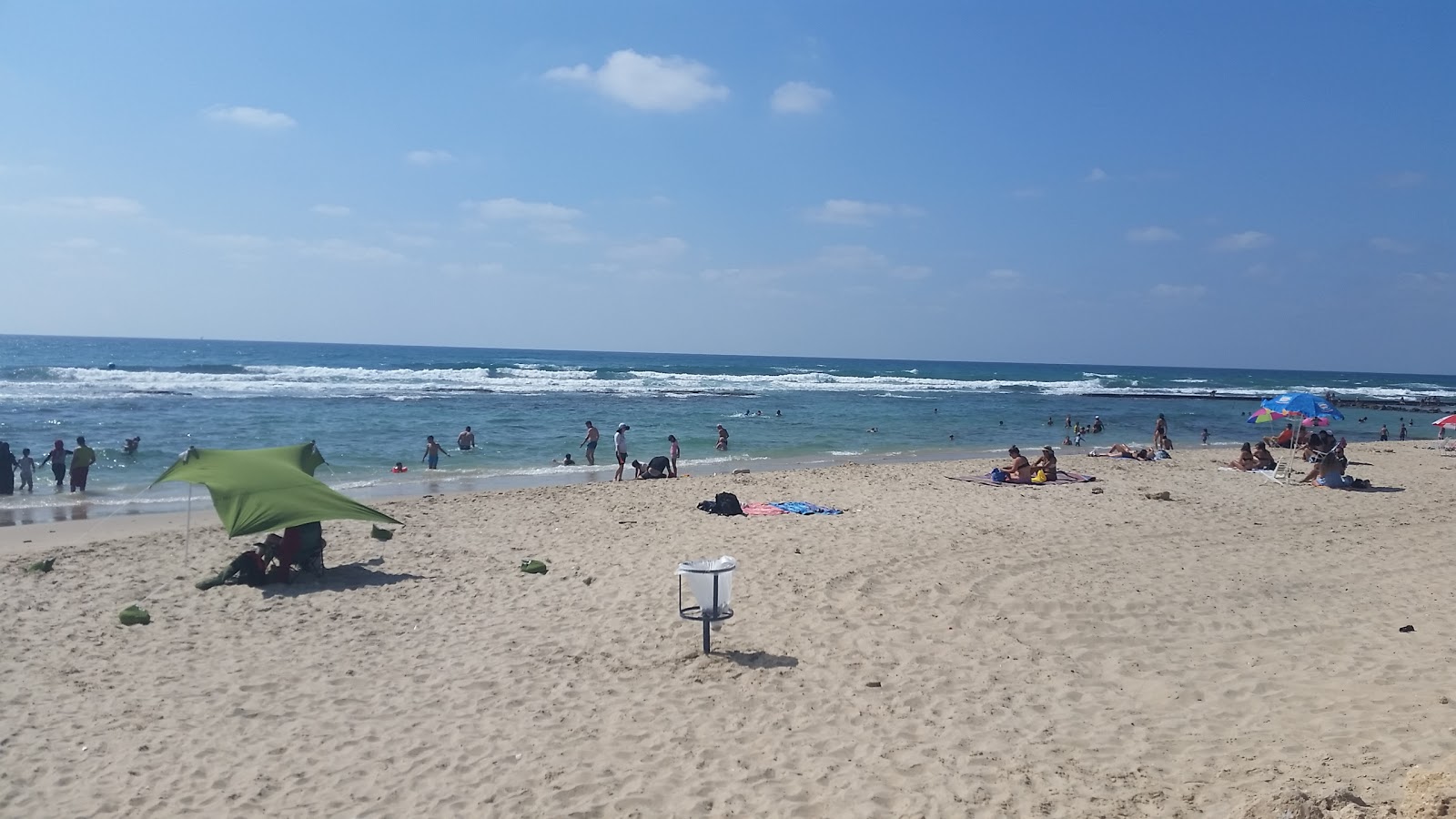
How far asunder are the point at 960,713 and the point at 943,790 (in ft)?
3.32

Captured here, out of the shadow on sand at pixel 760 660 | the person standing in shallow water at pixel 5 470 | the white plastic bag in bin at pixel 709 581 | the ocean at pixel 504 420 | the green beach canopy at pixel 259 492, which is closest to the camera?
the white plastic bag in bin at pixel 709 581

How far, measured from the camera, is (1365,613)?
24.9ft

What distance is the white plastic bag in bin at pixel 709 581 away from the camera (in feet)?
19.8

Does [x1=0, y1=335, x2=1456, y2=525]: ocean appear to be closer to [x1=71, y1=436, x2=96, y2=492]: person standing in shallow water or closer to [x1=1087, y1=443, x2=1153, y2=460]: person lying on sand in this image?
[x1=71, y1=436, x2=96, y2=492]: person standing in shallow water

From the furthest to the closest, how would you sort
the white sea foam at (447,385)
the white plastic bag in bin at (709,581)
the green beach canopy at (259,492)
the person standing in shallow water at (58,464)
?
1. the white sea foam at (447,385)
2. the person standing in shallow water at (58,464)
3. the green beach canopy at (259,492)
4. the white plastic bag in bin at (709,581)

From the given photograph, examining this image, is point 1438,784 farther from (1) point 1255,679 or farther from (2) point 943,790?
(1) point 1255,679

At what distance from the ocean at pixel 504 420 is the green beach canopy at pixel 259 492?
19.7 feet

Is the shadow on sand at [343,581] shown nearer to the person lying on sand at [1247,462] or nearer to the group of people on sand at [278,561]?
the group of people on sand at [278,561]

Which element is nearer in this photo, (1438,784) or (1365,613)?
(1438,784)

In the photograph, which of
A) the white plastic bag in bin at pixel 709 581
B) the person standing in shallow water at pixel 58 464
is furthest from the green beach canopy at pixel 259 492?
the person standing in shallow water at pixel 58 464

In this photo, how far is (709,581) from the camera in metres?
6.07

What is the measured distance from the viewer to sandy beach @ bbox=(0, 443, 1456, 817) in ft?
15.2

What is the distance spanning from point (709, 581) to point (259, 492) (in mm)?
4967

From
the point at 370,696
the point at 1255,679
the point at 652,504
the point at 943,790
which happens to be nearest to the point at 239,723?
the point at 370,696
